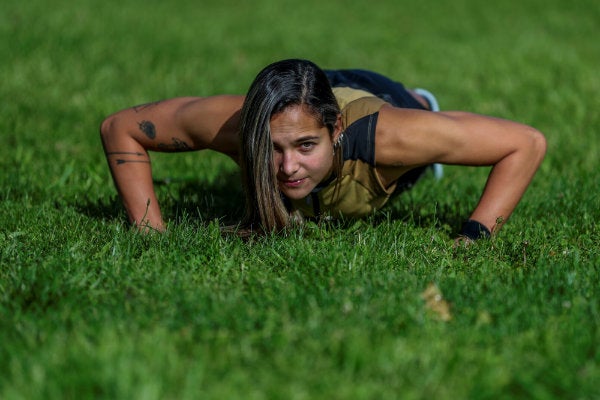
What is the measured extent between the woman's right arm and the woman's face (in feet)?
1.48

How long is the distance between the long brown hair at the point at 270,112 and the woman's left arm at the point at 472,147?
0.33 metres

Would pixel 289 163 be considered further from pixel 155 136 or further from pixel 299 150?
pixel 155 136

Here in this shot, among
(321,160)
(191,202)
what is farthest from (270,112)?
(191,202)

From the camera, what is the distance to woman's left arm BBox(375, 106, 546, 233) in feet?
13.9

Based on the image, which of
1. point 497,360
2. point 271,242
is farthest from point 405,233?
point 497,360

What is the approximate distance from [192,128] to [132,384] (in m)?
2.26

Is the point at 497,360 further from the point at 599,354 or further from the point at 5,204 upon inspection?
the point at 5,204

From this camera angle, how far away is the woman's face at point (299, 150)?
13.2ft

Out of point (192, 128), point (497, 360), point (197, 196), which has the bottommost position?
point (197, 196)

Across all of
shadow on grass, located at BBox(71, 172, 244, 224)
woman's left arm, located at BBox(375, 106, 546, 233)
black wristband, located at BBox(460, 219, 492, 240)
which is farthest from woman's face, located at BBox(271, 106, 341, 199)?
black wristband, located at BBox(460, 219, 492, 240)

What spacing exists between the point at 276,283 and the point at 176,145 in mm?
1500

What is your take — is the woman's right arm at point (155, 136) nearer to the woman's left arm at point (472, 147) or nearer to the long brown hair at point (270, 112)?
the long brown hair at point (270, 112)

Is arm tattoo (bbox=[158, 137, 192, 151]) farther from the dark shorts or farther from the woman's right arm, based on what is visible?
the dark shorts

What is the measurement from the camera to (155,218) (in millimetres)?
4629
